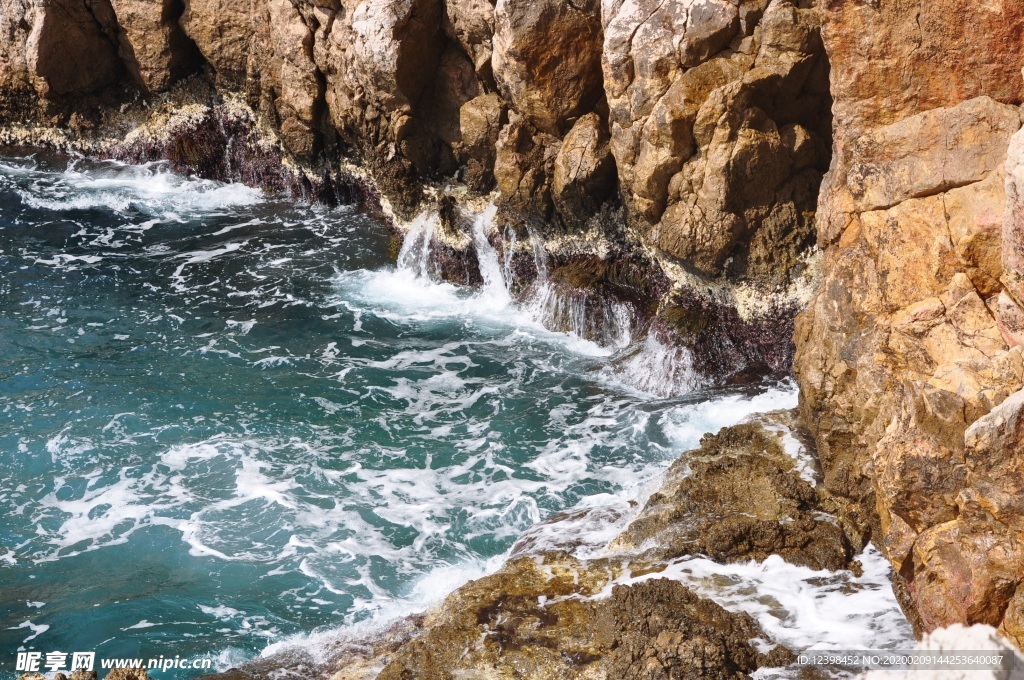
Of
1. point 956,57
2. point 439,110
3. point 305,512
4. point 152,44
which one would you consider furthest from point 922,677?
point 152,44

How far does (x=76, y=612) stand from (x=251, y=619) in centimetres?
166

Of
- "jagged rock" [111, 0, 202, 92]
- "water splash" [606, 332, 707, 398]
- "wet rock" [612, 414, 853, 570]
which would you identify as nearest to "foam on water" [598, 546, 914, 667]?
"wet rock" [612, 414, 853, 570]

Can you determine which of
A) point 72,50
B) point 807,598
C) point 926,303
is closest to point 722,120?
point 926,303

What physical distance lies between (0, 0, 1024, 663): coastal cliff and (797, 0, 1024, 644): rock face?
0.02 meters

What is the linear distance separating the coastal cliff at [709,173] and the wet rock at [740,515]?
0.12ft

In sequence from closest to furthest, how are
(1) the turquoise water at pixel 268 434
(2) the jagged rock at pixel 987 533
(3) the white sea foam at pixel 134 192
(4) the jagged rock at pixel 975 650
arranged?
(4) the jagged rock at pixel 975 650 < (2) the jagged rock at pixel 987 533 < (1) the turquoise water at pixel 268 434 < (3) the white sea foam at pixel 134 192

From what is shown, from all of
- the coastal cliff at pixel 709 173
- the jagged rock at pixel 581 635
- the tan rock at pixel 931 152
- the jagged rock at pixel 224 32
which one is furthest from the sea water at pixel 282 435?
the jagged rock at pixel 224 32

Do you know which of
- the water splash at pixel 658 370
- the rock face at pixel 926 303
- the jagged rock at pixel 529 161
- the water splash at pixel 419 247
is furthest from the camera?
the water splash at pixel 419 247

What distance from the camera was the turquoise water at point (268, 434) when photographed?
838 cm

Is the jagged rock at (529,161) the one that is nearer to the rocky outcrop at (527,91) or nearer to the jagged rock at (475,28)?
the rocky outcrop at (527,91)

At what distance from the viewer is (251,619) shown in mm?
7992

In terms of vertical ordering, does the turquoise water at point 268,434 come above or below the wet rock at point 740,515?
below

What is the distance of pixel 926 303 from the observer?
6707 mm

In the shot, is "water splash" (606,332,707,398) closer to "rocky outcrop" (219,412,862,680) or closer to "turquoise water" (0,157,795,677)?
"turquoise water" (0,157,795,677)
